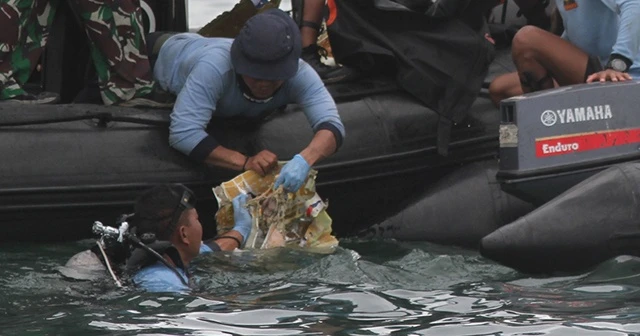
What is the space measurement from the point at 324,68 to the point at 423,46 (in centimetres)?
56

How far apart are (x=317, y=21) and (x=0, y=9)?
1905 millimetres

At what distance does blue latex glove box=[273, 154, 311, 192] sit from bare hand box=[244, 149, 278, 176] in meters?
0.09

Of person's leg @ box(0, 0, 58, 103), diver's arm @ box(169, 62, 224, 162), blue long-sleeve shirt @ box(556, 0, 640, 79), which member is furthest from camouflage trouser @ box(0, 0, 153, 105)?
blue long-sleeve shirt @ box(556, 0, 640, 79)

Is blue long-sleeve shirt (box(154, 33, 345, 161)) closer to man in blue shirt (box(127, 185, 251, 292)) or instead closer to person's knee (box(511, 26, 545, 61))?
man in blue shirt (box(127, 185, 251, 292))

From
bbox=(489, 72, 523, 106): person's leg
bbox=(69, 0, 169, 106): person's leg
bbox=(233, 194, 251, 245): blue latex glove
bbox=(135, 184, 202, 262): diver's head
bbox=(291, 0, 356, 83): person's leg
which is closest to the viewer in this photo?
bbox=(135, 184, 202, 262): diver's head

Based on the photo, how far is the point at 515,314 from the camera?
6277mm

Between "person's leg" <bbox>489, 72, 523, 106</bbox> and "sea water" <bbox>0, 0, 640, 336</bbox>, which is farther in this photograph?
"person's leg" <bbox>489, 72, 523, 106</bbox>

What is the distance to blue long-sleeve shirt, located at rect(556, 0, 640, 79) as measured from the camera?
25.9 feet

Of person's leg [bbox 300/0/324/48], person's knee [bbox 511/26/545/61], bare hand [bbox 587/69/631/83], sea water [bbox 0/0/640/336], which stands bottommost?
sea water [bbox 0/0/640/336]

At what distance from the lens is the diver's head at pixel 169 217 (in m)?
6.81

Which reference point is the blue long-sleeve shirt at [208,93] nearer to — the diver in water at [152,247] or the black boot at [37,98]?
the black boot at [37,98]

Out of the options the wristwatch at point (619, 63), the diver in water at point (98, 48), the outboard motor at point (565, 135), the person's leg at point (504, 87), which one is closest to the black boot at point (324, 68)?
the person's leg at point (504, 87)

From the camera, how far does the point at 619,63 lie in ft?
25.5

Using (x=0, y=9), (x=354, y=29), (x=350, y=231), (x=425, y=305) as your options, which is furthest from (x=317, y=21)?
(x=425, y=305)
